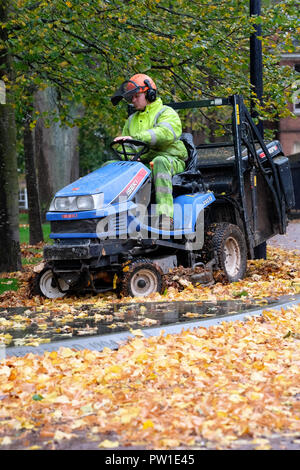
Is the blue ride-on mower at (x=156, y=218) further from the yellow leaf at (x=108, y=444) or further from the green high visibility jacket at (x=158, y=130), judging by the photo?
the yellow leaf at (x=108, y=444)

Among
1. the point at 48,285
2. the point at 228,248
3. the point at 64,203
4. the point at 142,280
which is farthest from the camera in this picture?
the point at 228,248

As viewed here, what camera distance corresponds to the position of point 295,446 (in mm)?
3979

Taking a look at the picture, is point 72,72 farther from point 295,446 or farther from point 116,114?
Answer: point 295,446

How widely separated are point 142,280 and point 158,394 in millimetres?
3784

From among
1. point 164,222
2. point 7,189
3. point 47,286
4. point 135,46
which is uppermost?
point 135,46

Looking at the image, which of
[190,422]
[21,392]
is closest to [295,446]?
[190,422]

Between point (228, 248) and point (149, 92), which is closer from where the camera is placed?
point (149, 92)

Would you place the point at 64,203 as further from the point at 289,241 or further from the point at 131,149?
the point at 289,241

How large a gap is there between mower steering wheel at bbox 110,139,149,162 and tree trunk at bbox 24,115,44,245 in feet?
27.3

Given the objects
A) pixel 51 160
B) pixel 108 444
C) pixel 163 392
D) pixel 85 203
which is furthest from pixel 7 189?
pixel 51 160

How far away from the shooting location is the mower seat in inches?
375

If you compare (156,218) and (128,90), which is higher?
(128,90)

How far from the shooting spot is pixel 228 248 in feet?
33.2

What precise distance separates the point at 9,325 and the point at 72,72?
222 inches
